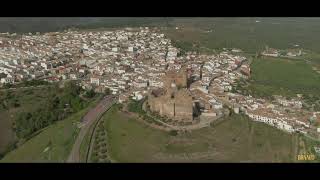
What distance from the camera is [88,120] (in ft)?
19.2

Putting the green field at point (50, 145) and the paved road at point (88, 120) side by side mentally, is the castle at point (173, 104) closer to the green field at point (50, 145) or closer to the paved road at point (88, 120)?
the paved road at point (88, 120)

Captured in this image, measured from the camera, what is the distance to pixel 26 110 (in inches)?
243

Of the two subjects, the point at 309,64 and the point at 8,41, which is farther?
the point at 8,41

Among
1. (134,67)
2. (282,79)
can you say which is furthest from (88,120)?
(282,79)

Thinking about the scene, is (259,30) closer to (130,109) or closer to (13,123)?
(130,109)

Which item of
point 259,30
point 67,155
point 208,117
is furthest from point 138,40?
point 67,155

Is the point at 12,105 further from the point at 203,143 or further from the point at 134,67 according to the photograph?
the point at 134,67

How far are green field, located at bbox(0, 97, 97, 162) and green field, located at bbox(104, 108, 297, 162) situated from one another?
47cm

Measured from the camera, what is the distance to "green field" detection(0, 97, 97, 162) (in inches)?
177

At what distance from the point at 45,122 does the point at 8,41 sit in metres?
5.88

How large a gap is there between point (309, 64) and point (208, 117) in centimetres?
489

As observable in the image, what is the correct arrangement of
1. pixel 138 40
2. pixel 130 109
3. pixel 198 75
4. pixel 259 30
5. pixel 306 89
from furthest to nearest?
pixel 259 30 < pixel 138 40 < pixel 198 75 < pixel 306 89 < pixel 130 109

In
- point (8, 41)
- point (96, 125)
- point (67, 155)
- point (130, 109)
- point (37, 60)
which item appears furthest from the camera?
point (8, 41)

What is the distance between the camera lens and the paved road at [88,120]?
4.61 metres
